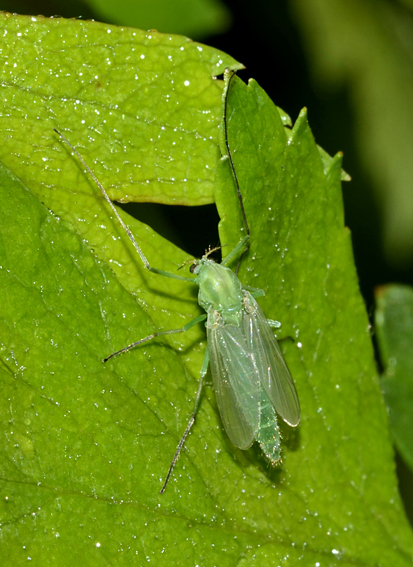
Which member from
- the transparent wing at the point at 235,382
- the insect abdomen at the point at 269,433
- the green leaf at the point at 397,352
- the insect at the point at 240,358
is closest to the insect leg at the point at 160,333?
the insect at the point at 240,358

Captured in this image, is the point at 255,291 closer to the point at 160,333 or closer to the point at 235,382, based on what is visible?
the point at 235,382

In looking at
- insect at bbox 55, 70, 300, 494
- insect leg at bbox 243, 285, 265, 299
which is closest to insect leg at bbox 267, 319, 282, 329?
insect at bbox 55, 70, 300, 494

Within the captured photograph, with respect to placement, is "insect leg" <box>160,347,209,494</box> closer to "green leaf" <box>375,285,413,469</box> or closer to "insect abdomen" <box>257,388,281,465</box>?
"insect abdomen" <box>257,388,281,465</box>

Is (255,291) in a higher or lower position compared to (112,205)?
lower

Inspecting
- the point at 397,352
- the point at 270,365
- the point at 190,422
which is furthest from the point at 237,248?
the point at 397,352

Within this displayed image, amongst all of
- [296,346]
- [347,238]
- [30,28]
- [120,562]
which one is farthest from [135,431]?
[30,28]

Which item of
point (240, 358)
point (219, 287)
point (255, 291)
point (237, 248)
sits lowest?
point (240, 358)

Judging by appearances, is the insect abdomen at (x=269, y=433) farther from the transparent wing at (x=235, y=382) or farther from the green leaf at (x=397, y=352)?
the green leaf at (x=397, y=352)
